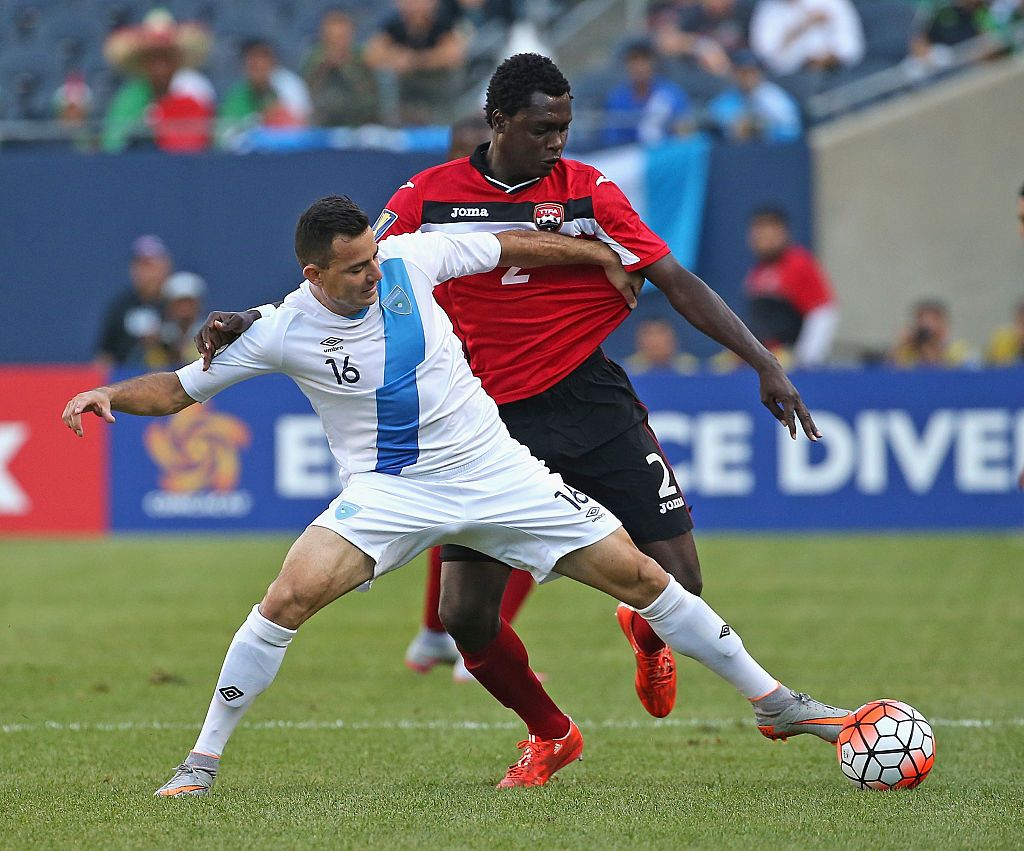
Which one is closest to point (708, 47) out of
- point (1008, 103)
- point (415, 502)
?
point (1008, 103)

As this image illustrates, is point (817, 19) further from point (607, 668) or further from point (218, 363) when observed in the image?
point (218, 363)

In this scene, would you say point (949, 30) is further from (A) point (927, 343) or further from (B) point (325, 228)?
(B) point (325, 228)

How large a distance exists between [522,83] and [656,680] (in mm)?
2371

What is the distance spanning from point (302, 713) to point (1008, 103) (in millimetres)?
11781

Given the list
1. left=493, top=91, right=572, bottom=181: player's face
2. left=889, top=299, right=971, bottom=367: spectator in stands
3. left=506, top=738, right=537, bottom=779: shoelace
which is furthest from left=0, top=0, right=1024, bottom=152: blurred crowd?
left=506, top=738, right=537, bottom=779: shoelace

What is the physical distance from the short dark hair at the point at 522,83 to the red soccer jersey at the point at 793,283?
9.09 metres

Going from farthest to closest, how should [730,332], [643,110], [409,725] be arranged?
[643,110] → [409,725] → [730,332]

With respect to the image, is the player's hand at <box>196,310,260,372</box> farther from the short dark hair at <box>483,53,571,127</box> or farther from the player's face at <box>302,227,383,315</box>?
the short dark hair at <box>483,53,571,127</box>

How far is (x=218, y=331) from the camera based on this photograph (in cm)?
537

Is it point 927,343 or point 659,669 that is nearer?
point 659,669

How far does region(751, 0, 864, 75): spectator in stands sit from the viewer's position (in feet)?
54.8

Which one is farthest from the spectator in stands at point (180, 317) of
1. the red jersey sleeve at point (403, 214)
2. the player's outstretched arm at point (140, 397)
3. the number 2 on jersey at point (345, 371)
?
the number 2 on jersey at point (345, 371)

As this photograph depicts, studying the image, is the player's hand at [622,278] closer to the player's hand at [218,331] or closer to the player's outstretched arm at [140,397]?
the player's hand at [218,331]

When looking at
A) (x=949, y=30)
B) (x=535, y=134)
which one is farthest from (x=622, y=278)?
(x=949, y=30)
